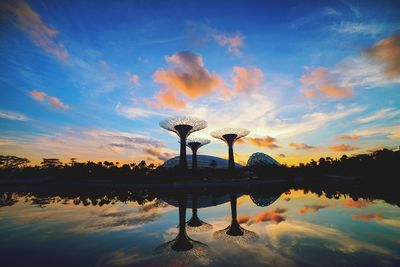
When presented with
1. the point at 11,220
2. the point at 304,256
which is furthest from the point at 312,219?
the point at 11,220

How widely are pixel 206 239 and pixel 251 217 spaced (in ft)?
17.4

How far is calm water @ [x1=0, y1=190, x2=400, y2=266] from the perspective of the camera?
25.3ft

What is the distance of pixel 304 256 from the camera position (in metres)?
7.81

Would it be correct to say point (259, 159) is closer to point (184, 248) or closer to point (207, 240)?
point (207, 240)

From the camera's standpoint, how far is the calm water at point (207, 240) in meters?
7.71

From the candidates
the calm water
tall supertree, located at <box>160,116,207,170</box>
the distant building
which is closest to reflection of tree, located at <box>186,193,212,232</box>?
the calm water

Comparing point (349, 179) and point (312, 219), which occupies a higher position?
point (349, 179)

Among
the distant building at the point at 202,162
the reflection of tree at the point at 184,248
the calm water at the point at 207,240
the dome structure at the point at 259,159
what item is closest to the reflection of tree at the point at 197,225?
the calm water at the point at 207,240

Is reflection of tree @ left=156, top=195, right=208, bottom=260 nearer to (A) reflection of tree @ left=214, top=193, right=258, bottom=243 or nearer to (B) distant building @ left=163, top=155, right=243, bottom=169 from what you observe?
(A) reflection of tree @ left=214, top=193, right=258, bottom=243

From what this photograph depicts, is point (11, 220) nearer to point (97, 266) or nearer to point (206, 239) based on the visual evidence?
point (97, 266)

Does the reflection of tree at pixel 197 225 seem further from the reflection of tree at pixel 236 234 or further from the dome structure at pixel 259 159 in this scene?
the dome structure at pixel 259 159

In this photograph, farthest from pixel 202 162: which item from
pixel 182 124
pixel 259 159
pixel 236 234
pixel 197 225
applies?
pixel 236 234

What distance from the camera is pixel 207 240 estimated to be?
33.9 ft

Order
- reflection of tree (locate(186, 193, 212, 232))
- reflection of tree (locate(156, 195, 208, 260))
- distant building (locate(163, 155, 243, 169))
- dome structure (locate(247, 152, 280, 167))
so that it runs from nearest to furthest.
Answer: reflection of tree (locate(156, 195, 208, 260))
reflection of tree (locate(186, 193, 212, 232))
distant building (locate(163, 155, 243, 169))
dome structure (locate(247, 152, 280, 167))
